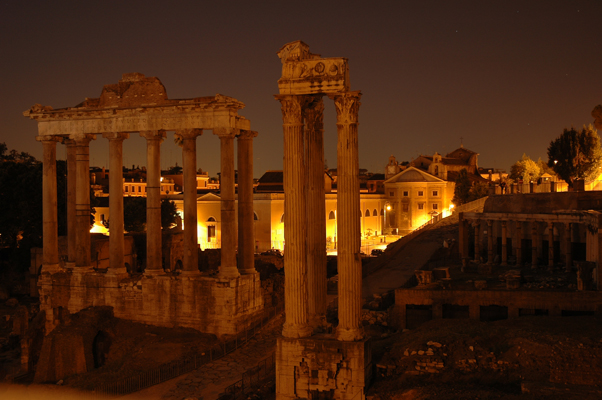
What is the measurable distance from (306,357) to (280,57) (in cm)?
737

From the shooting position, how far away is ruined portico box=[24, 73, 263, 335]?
21.7 metres

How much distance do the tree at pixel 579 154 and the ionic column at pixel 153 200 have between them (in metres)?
35.8

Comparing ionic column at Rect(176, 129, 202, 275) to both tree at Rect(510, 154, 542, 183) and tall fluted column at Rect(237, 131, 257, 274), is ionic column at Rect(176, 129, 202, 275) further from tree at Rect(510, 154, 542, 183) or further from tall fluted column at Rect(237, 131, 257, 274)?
tree at Rect(510, 154, 542, 183)

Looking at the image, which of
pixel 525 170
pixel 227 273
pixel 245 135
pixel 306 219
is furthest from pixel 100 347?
pixel 525 170

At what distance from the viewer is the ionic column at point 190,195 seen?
22109 mm

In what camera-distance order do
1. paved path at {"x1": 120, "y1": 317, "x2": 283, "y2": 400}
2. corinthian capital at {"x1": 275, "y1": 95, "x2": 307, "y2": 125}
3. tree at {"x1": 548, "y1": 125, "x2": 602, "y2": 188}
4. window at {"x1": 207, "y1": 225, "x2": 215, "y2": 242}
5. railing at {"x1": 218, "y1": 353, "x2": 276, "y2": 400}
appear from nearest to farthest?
corinthian capital at {"x1": 275, "y1": 95, "x2": 307, "y2": 125}
railing at {"x1": 218, "y1": 353, "x2": 276, "y2": 400}
paved path at {"x1": 120, "y1": 317, "x2": 283, "y2": 400}
tree at {"x1": 548, "y1": 125, "x2": 602, "y2": 188}
window at {"x1": 207, "y1": 225, "x2": 215, "y2": 242}

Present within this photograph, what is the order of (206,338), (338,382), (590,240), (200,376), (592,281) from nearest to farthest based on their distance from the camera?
(338,382), (200,376), (206,338), (592,281), (590,240)

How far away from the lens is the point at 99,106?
2377cm

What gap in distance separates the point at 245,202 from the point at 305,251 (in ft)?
29.3

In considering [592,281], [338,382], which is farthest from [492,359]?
[592,281]

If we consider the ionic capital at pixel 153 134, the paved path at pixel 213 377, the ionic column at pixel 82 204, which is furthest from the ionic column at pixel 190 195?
the ionic column at pixel 82 204

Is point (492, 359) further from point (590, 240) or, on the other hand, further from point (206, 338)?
point (590, 240)

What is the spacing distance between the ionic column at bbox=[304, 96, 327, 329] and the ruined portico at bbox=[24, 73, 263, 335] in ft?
21.8

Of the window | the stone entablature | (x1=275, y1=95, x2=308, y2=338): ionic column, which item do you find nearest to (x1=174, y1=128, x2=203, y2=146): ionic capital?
(x1=275, y1=95, x2=308, y2=338): ionic column
